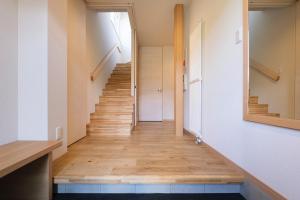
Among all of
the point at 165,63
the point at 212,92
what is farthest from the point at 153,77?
the point at 212,92

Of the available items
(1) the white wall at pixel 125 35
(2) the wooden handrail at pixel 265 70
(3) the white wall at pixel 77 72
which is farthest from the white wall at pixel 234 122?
(1) the white wall at pixel 125 35

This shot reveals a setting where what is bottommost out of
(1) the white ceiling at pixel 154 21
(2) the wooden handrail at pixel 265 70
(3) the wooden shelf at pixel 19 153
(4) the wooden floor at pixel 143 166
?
(4) the wooden floor at pixel 143 166

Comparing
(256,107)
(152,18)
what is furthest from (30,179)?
(152,18)

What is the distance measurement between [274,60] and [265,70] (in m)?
0.10

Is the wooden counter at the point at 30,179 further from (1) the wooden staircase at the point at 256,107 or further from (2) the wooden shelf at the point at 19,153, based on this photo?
(1) the wooden staircase at the point at 256,107

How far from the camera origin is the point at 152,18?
4.14 meters

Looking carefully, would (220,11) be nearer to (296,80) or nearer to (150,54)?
(296,80)

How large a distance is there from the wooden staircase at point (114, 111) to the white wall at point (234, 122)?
166 cm

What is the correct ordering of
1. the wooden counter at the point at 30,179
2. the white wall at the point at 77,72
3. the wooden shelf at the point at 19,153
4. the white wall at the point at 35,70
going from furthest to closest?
the white wall at the point at 77,72 → the white wall at the point at 35,70 → the wooden counter at the point at 30,179 → the wooden shelf at the point at 19,153

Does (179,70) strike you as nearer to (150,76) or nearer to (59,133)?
(59,133)

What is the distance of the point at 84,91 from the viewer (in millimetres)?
3230

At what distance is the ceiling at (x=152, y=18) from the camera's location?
11.4 ft

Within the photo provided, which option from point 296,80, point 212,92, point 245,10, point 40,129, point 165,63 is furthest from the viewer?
point 165,63

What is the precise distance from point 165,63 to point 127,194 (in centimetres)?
491
